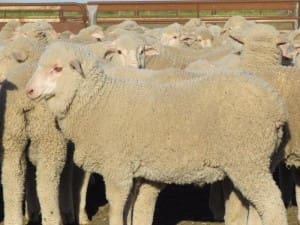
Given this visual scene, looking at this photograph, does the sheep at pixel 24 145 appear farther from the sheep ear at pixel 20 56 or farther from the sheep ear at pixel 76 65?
the sheep ear at pixel 76 65

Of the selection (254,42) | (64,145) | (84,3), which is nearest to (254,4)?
(84,3)

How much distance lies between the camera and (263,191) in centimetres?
458

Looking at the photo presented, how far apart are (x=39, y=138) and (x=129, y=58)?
2331mm

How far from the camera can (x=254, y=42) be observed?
6031 millimetres

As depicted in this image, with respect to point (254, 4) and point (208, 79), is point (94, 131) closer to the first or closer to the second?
point (208, 79)

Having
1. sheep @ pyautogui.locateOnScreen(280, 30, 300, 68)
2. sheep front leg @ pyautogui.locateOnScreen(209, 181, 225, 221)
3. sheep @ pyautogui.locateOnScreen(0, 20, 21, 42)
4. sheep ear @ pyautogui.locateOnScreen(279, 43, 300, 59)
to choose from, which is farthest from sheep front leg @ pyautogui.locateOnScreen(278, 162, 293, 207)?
sheep @ pyautogui.locateOnScreen(0, 20, 21, 42)

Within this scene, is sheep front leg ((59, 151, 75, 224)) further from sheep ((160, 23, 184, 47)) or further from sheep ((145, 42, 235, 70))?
sheep ((160, 23, 184, 47))

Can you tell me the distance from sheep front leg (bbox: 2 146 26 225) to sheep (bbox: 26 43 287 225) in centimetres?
63

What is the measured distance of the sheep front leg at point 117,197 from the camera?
468 cm

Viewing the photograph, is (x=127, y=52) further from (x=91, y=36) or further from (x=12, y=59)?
(x=91, y=36)

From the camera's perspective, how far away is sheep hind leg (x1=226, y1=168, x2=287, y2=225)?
4559 millimetres

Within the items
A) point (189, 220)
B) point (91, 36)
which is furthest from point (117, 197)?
point (91, 36)

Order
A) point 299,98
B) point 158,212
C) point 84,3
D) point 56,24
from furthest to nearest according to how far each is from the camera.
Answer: point 84,3
point 56,24
point 158,212
point 299,98

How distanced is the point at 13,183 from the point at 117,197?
943 millimetres
